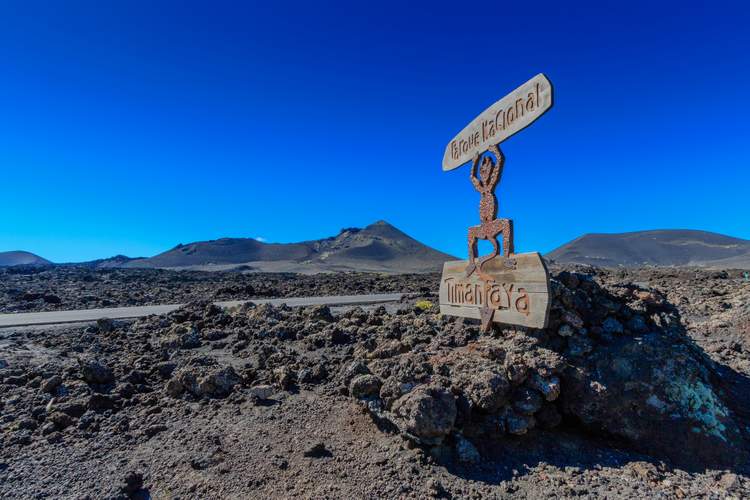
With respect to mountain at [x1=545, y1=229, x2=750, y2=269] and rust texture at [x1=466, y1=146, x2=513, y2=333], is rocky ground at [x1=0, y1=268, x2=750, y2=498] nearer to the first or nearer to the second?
rust texture at [x1=466, y1=146, x2=513, y2=333]

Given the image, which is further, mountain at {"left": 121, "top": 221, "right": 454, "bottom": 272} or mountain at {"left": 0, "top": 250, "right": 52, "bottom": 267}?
mountain at {"left": 0, "top": 250, "right": 52, "bottom": 267}

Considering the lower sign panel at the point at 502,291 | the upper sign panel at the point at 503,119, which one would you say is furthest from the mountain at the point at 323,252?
the lower sign panel at the point at 502,291

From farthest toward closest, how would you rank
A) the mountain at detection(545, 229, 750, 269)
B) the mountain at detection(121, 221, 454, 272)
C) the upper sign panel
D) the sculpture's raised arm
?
the mountain at detection(121, 221, 454, 272) < the mountain at detection(545, 229, 750, 269) < the sculpture's raised arm < the upper sign panel

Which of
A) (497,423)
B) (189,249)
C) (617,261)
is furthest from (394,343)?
(189,249)

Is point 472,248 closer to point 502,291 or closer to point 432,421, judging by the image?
point 502,291

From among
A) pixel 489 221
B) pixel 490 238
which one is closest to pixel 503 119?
pixel 489 221

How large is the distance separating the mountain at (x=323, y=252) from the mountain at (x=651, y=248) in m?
27.6

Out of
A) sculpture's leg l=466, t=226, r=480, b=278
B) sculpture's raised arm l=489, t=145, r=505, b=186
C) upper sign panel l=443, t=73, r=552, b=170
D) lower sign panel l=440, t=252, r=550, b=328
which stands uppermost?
upper sign panel l=443, t=73, r=552, b=170

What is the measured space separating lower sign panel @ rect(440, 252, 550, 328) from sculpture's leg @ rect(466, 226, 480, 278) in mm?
60

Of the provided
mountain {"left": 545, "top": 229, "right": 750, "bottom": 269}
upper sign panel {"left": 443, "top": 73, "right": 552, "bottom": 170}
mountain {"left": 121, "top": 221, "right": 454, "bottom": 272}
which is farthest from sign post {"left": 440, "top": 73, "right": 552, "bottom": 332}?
mountain {"left": 121, "top": 221, "right": 454, "bottom": 272}

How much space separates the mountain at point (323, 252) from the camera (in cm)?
8550

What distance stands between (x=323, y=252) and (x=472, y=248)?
317 feet

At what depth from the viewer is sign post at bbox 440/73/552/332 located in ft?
13.9

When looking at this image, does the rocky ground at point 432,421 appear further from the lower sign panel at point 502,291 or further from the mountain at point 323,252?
the mountain at point 323,252
